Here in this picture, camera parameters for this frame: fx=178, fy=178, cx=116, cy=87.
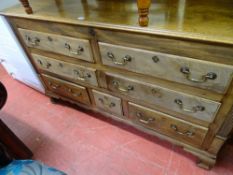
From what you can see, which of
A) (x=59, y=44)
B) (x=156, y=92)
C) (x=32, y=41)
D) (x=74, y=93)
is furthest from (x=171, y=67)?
(x=32, y=41)

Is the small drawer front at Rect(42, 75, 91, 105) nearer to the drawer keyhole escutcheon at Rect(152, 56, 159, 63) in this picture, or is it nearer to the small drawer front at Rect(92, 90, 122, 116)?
the small drawer front at Rect(92, 90, 122, 116)

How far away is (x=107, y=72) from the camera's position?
1.04m

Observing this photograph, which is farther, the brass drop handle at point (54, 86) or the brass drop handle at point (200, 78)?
the brass drop handle at point (54, 86)

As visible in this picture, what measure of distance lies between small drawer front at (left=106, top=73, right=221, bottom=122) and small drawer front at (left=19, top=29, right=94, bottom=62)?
19cm

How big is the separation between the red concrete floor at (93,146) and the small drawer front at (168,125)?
0.22 m

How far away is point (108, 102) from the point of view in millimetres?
1242

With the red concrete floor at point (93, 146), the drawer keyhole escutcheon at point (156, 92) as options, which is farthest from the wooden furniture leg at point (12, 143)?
the drawer keyhole escutcheon at point (156, 92)

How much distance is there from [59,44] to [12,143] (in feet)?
2.23

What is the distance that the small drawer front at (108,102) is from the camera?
1195 mm

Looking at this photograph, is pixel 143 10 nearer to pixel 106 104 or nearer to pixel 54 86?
pixel 106 104

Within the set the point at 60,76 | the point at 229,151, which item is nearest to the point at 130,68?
the point at 60,76

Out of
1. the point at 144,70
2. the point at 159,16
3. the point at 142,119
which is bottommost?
the point at 142,119

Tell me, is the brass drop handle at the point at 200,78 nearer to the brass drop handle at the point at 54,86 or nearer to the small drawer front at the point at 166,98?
the small drawer front at the point at 166,98

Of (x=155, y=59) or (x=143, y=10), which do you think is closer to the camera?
(x=143, y=10)
